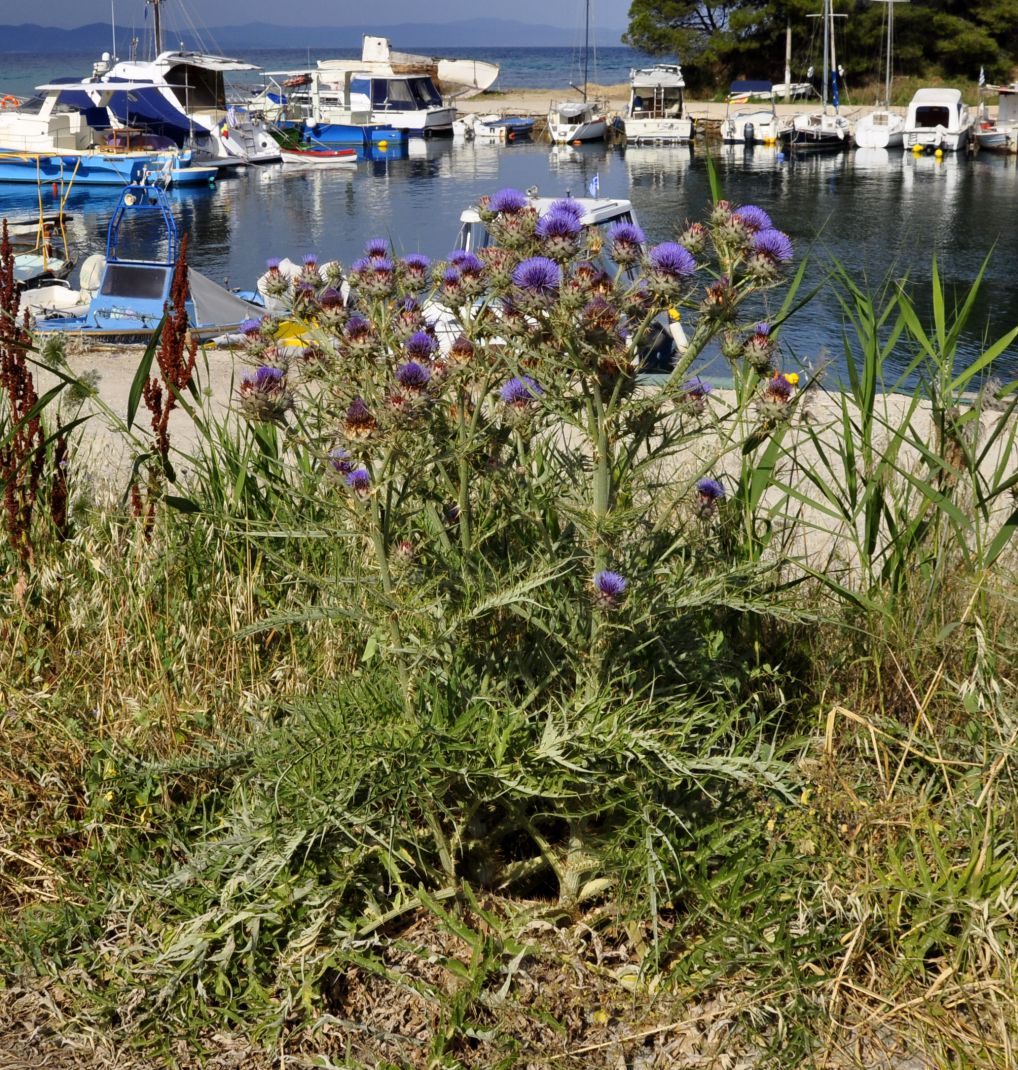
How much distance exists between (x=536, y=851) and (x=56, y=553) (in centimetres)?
153

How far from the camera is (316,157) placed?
144ft

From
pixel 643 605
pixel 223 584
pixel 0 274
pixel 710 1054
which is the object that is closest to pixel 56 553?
pixel 223 584

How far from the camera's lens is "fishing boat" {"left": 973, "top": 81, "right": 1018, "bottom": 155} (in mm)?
43062

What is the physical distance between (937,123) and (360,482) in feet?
154

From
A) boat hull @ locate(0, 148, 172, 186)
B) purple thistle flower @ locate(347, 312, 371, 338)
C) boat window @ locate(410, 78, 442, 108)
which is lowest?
purple thistle flower @ locate(347, 312, 371, 338)

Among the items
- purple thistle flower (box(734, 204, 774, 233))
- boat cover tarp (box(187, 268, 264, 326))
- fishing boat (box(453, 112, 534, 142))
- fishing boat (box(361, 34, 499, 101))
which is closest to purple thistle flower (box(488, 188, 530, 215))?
purple thistle flower (box(734, 204, 774, 233))

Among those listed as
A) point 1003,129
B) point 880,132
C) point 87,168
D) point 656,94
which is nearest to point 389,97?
point 656,94

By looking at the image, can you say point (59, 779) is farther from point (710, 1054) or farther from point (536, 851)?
point (710, 1054)

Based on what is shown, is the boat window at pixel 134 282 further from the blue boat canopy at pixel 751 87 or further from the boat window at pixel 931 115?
the blue boat canopy at pixel 751 87

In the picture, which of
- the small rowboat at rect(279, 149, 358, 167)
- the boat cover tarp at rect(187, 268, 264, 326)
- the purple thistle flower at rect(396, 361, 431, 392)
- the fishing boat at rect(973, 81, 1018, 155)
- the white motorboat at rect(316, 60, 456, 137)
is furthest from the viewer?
the white motorboat at rect(316, 60, 456, 137)

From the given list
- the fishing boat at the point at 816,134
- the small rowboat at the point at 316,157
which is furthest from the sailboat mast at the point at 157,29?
the fishing boat at the point at 816,134

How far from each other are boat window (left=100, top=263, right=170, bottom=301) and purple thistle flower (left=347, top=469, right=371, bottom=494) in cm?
1186

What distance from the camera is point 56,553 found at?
10.5 ft

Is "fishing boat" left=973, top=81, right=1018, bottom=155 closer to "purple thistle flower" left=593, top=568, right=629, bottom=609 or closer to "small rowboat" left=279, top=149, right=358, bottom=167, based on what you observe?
"small rowboat" left=279, top=149, right=358, bottom=167
